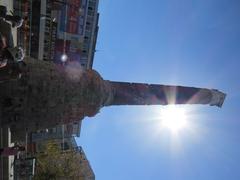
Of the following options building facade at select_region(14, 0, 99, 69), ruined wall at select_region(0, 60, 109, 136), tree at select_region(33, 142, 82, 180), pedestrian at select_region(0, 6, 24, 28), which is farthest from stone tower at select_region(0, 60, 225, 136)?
building facade at select_region(14, 0, 99, 69)

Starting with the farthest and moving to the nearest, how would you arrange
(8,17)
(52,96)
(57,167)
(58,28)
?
1. (58,28)
2. (57,167)
3. (8,17)
4. (52,96)

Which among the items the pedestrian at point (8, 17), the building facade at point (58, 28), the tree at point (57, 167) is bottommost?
the tree at point (57, 167)

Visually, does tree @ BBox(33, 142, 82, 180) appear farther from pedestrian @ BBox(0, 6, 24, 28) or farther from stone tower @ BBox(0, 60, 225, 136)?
pedestrian @ BBox(0, 6, 24, 28)

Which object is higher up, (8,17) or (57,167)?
(8,17)

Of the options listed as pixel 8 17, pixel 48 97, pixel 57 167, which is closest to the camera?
pixel 48 97

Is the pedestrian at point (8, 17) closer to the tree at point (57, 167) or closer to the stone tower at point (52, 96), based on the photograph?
the stone tower at point (52, 96)

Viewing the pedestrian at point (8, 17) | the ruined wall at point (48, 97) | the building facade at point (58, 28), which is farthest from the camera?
the building facade at point (58, 28)

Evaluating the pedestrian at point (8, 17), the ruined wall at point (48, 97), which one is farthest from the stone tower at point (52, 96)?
the pedestrian at point (8, 17)

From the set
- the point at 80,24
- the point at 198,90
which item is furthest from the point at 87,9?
the point at 198,90

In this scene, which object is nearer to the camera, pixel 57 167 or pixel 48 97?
pixel 48 97

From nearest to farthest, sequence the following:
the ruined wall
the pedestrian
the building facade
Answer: the ruined wall
the pedestrian
the building facade

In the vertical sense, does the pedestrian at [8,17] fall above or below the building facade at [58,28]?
above

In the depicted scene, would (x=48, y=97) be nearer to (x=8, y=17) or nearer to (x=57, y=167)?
(x=8, y=17)

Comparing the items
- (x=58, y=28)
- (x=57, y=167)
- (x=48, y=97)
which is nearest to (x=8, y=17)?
(x=48, y=97)
